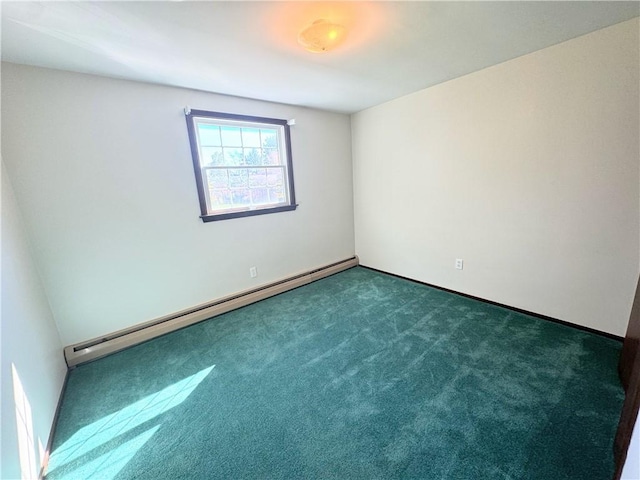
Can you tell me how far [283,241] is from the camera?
135 inches

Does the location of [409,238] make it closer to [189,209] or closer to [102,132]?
[189,209]

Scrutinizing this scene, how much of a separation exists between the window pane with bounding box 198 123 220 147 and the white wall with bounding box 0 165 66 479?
1.44m

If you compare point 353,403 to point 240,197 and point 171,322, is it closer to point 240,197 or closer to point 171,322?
point 171,322

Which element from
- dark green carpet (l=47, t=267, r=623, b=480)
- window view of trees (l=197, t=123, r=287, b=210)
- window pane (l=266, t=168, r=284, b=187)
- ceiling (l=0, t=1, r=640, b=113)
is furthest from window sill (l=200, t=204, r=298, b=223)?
ceiling (l=0, t=1, r=640, b=113)

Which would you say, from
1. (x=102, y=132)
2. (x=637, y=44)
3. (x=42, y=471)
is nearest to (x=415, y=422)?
(x=42, y=471)

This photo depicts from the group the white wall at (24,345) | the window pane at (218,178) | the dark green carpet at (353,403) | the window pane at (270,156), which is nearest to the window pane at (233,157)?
the window pane at (218,178)

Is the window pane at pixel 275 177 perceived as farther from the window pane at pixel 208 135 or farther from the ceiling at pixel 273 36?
the ceiling at pixel 273 36

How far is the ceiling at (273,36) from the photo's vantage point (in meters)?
1.44

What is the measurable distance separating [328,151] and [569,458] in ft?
11.5

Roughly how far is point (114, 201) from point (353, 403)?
2.46m

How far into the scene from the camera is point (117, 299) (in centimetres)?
237

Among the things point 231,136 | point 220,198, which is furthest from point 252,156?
point 220,198

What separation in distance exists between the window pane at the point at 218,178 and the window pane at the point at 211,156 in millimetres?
81

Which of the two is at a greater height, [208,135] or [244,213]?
[208,135]
